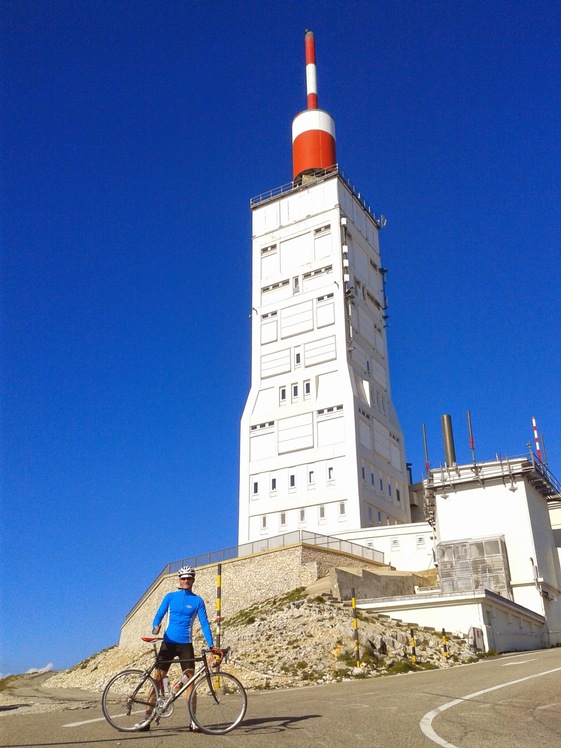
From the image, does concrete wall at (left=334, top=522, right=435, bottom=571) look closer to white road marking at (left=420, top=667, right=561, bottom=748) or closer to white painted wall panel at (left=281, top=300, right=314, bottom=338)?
white painted wall panel at (left=281, top=300, right=314, bottom=338)

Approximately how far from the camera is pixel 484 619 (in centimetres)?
2641

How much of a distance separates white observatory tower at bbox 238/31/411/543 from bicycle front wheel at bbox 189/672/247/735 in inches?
1797

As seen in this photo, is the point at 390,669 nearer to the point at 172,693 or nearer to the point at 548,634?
the point at 172,693

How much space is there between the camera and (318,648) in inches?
829

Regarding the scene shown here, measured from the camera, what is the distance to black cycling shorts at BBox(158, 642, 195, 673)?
858 centimetres

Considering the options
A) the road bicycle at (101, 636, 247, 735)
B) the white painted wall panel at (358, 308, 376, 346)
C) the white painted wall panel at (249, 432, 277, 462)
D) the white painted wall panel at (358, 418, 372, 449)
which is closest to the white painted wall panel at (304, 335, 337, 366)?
the white painted wall panel at (358, 308, 376, 346)

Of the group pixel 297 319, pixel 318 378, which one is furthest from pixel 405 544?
pixel 297 319

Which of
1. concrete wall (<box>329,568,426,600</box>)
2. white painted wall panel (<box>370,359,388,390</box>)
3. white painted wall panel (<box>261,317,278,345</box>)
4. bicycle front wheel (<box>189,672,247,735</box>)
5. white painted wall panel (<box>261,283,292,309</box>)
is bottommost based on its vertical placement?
bicycle front wheel (<box>189,672,247,735</box>)

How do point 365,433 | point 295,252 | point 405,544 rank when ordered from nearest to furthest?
point 405,544 → point 365,433 → point 295,252

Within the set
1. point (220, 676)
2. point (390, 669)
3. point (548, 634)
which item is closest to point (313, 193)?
point (548, 634)

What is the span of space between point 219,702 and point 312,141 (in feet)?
229

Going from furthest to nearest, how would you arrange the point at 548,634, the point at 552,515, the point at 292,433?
the point at 292,433 < the point at 552,515 < the point at 548,634

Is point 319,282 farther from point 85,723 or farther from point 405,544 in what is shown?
point 85,723

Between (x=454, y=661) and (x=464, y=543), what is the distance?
19.0 metres
